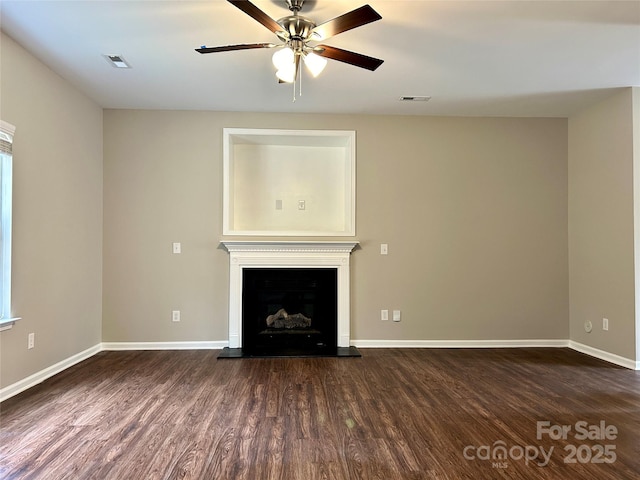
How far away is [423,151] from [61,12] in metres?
3.53

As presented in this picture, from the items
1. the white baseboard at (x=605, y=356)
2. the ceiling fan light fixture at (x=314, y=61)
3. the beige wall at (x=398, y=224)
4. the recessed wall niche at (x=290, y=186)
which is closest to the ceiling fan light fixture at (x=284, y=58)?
the ceiling fan light fixture at (x=314, y=61)

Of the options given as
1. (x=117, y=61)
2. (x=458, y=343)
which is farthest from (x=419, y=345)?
(x=117, y=61)

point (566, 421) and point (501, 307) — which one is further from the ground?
point (501, 307)

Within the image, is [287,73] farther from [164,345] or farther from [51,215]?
[164,345]

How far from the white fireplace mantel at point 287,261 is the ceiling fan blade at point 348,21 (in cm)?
230

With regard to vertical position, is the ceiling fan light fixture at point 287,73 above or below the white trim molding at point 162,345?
above

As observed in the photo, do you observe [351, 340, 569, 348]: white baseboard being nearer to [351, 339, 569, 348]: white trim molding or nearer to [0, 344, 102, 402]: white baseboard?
[351, 339, 569, 348]: white trim molding

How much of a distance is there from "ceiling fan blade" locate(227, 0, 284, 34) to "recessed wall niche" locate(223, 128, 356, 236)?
7.41 feet

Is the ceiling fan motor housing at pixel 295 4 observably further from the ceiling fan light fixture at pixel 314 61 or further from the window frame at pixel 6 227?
the window frame at pixel 6 227

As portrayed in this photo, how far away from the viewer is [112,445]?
209cm

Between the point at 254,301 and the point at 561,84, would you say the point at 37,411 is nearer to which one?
the point at 254,301

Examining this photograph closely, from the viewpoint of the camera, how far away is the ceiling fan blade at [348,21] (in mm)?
1857

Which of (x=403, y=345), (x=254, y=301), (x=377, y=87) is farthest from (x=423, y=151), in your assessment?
(x=254, y=301)

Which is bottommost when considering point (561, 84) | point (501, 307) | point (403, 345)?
point (403, 345)
